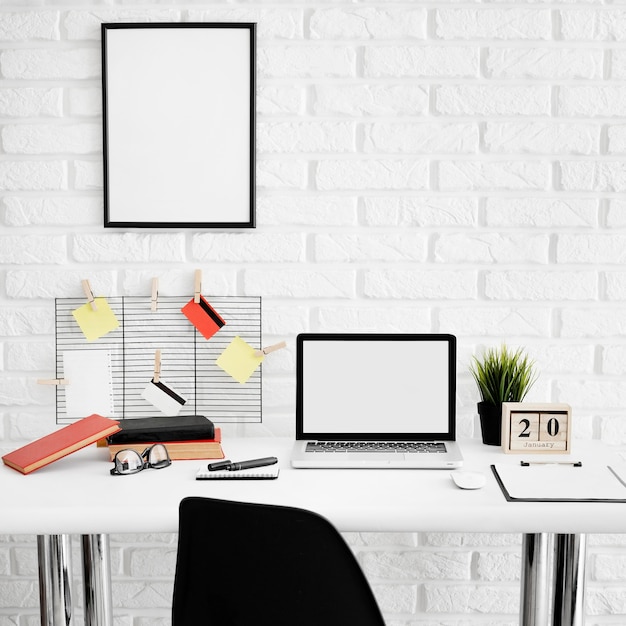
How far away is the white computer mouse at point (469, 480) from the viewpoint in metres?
1.22

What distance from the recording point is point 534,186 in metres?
1.58

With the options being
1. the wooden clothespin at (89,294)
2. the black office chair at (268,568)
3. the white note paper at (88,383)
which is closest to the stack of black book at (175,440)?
the white note paper at (88,383)

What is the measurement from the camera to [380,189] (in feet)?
5.22

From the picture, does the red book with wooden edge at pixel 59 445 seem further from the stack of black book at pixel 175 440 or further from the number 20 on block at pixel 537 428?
the number 20 on block at pixel 537 428

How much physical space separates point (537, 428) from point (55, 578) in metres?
0.97

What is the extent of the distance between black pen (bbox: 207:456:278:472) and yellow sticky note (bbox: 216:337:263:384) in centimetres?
29

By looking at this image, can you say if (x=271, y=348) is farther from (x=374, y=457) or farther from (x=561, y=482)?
(x=561, y=482)

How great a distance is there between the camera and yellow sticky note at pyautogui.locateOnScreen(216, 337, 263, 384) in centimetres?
160

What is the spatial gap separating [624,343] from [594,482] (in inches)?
18.8

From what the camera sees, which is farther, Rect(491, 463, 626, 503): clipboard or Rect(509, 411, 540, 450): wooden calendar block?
Rect(509, 411, 540, 450): wooden calendar block

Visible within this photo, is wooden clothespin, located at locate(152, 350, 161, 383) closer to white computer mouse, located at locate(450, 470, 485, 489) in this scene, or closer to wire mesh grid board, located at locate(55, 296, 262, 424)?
wire mesh grid board, located at locate(55, 296, 262, 424)

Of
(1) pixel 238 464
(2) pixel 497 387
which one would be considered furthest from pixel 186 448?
(2) pixel 497 387

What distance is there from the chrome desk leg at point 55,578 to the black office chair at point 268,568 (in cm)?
43

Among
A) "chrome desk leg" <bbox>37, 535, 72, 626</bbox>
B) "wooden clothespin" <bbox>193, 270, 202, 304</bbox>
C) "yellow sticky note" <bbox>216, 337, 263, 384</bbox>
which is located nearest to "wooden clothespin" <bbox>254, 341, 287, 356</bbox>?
"yellow sticky note" <bbox>216, 337, 263, 384</bbox>
